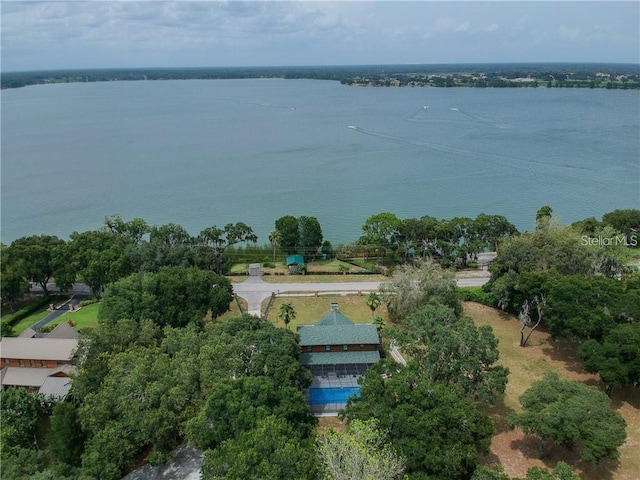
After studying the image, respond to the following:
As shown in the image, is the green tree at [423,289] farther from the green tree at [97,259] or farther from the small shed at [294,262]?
the green tree at [97,259]

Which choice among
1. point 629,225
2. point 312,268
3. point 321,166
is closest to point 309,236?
point 312,268

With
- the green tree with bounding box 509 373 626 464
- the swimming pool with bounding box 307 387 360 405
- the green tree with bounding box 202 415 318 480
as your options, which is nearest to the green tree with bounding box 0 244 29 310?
the swimming pool with bounding box 307 387 360 405

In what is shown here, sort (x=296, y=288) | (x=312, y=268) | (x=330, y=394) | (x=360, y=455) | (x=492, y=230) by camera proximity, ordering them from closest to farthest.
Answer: (x=360, y=455) → (x=330, y=394) → (x=296, y=288) → (x=312, y=268) → (x=492, y=230)

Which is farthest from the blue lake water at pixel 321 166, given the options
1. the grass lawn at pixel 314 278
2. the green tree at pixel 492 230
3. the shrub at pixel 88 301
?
the shrub at pixel 88 301

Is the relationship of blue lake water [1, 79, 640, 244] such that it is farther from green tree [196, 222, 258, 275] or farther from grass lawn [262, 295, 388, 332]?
grass lawn [262, 295, 388, 332]

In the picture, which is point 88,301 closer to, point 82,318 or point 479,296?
point 82,318
